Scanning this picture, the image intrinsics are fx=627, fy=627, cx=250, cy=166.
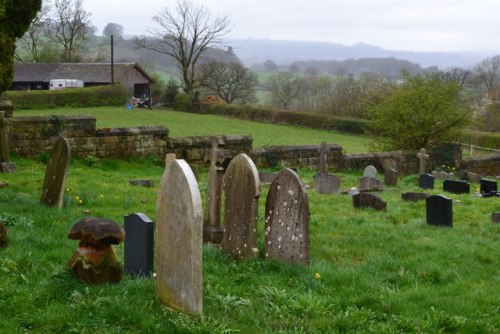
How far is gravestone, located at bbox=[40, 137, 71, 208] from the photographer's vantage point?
9.48 meters

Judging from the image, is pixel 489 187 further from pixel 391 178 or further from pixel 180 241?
pixel 180 241

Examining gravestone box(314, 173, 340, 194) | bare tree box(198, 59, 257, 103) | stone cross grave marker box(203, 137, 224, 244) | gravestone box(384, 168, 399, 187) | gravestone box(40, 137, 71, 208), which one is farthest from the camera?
bare tree box(198, 59, 257, 103)

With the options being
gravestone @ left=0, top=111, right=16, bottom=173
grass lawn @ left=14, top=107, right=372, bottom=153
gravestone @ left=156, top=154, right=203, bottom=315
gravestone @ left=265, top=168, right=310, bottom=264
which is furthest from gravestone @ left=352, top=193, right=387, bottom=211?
grass lawn @ left=14, top=107, right=372, bottom=153

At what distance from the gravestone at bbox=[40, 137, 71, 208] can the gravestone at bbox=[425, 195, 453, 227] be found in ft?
19.1

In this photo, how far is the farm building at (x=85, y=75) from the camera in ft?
182

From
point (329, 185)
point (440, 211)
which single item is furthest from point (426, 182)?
point (440, 211)

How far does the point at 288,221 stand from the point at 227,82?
56.4m

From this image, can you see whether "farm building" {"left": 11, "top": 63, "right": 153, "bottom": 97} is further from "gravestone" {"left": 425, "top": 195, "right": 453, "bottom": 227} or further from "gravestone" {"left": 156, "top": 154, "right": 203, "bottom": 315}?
"gravestone" {"left": 156, "top": 154, "right": 203, "bottom": 315}

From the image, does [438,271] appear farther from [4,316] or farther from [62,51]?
[62,51]

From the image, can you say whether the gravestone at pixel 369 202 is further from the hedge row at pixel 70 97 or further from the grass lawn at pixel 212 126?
the hedge row at pixel 70 97

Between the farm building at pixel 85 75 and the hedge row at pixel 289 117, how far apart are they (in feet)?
33.5

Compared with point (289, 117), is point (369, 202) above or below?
below

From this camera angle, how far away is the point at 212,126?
3941 centimetres

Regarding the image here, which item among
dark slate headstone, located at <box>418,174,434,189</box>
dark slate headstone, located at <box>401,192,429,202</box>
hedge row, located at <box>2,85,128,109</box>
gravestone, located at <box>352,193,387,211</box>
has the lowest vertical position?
dark slate headstone, located at <box>418,174,434,189</box>
